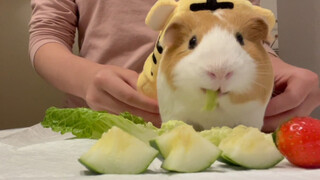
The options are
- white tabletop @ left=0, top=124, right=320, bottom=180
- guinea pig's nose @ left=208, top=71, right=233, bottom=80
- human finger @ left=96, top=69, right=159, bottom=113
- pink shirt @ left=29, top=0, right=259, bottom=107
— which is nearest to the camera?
white tabletop @ left=0, top=124, right=320, bottom=180

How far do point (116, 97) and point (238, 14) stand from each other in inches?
9.6

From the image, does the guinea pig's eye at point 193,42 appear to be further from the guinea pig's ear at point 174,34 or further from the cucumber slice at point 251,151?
the cucumber slice at point 251,151

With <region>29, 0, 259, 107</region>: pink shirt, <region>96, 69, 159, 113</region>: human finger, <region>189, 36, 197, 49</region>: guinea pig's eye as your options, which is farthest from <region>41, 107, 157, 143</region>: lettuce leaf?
<region>29, 0, 259, 107</region>: pink shirt

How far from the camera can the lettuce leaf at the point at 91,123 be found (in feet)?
1.92

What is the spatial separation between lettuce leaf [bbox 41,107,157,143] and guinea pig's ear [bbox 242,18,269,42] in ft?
0.60

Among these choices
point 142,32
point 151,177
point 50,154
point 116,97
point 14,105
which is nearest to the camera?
point 151,177

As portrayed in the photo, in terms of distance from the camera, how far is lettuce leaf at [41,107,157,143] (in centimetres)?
59

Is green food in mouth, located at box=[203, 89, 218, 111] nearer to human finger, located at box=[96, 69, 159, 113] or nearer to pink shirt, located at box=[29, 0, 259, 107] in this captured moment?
human finger, located at box=[96, 69, 159, 113]

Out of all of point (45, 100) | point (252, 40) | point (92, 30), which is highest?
point (252, 40)

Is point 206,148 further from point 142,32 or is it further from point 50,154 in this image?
point 142,32

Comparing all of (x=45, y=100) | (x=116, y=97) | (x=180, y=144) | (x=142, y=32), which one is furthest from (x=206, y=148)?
(x=45, y=100)

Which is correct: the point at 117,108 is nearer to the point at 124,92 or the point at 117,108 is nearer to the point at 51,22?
the point at 124,92

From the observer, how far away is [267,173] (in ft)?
1.38

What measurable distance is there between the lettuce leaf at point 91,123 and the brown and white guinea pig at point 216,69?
0.18ft
